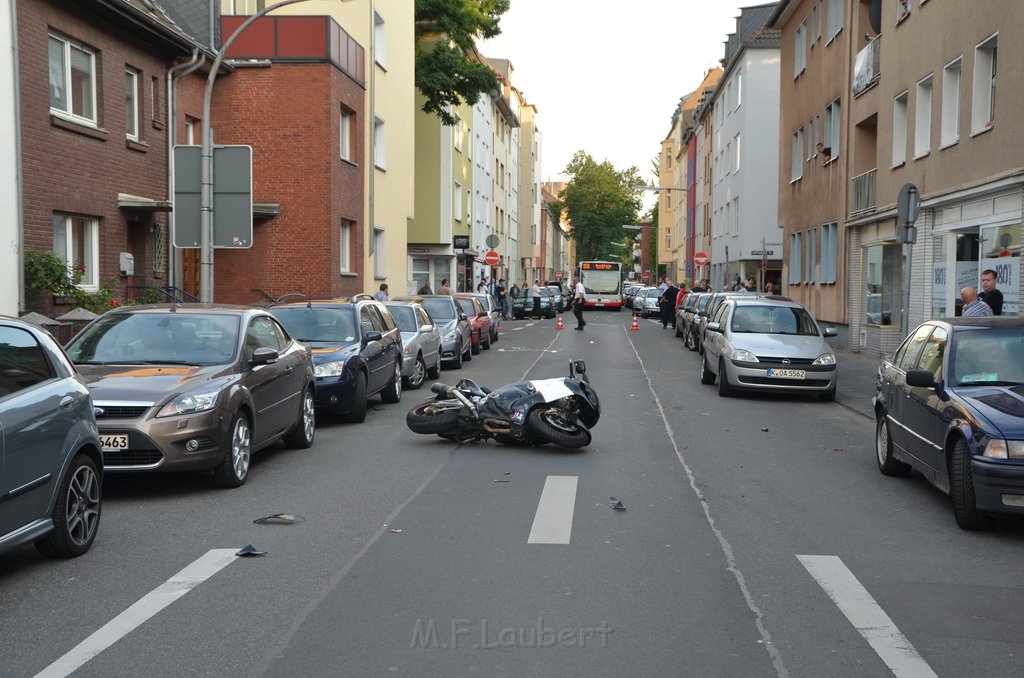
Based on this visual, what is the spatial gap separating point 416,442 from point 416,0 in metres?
29.5

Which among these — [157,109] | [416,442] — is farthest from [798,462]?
[157,109]

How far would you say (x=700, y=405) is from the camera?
Result: 1530cm

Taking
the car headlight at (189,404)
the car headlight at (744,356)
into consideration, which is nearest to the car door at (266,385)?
the car headlight at (189,404)

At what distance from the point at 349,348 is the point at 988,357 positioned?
754 centimetres

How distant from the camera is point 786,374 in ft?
52.2

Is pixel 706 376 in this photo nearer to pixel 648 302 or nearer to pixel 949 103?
pixel 949 103

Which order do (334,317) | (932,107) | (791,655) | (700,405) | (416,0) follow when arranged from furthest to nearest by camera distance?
(416,0) < (932,107) < (700,405) < (334,317) < (791,655)

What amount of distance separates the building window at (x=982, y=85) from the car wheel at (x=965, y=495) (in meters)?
12.0

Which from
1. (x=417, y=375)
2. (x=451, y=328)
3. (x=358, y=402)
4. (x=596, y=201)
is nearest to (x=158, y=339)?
(x=358, y=402)

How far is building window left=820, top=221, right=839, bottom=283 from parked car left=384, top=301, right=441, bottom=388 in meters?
13.9

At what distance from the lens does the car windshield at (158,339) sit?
928 cm

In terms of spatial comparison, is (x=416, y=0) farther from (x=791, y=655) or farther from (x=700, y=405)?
(x=791, y=655)

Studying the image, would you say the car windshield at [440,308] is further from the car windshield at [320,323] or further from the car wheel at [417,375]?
the car windshield at [320,323]

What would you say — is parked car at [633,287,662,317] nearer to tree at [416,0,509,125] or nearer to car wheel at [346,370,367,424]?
tree at [416,0,509,125]
